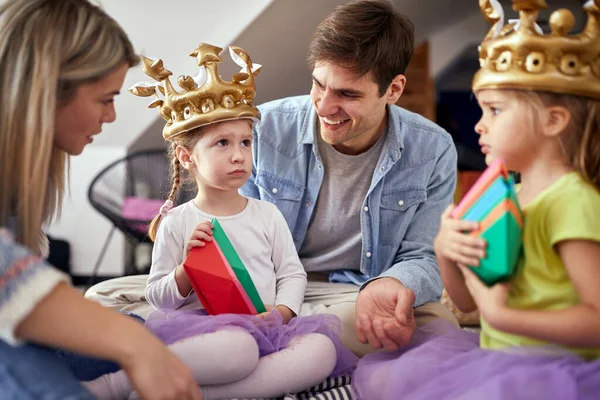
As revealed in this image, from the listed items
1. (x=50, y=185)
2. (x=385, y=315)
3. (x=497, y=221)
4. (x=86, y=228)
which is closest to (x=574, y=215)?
(x=497, y=221)

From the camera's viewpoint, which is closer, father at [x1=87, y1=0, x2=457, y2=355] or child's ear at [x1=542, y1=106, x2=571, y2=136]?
child's ear at [x1=542, y1=106, x2=571, y2=136]

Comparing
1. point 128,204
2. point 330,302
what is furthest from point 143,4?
point 330,302

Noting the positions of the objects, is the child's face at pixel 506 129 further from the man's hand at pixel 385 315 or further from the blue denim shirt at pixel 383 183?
the blue denim shirt at pixel 383 183

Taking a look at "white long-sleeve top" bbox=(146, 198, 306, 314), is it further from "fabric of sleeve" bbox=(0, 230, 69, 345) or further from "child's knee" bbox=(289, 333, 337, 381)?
"fabric of sleeve" bbox=(0, 230, 69, 345)

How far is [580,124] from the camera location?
4.00 feet

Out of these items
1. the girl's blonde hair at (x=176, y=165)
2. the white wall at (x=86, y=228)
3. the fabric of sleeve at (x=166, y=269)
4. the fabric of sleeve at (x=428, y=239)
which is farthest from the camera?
the white wall at (x=86, y=228)

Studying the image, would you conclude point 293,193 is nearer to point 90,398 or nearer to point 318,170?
point 318,170

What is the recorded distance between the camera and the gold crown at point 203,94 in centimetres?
164

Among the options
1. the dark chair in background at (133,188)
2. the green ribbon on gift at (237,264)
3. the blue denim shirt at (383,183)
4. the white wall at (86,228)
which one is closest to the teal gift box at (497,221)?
the green ribbon on gift at (237,264)

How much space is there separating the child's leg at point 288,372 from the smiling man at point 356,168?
Answer: 287 mm

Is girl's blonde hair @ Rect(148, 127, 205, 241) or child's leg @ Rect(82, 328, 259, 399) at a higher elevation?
girl's blonde hair @ Rect(148, 127, 205, 241)

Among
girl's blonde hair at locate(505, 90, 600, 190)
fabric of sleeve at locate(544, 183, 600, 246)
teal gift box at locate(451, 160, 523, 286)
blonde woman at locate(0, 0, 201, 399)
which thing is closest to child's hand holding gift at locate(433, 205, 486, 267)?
teal gift box at locate(451, 160, 523, 286)

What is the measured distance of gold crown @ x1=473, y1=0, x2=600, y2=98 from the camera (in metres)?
1.18

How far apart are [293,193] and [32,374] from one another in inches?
43.1
